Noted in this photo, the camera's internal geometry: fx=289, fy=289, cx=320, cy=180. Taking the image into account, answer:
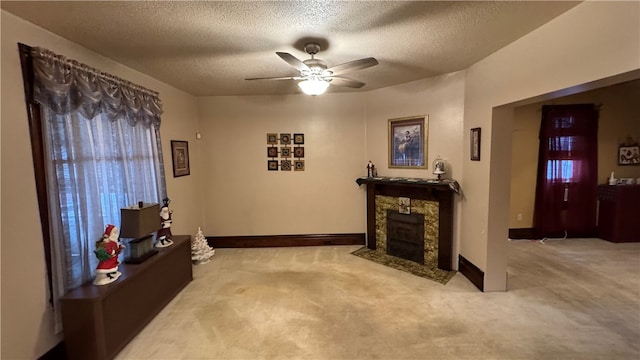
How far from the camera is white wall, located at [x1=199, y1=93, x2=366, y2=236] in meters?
4.90

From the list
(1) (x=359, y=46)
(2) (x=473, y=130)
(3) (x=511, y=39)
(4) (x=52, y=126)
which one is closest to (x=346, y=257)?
(2) (x=473, y=130)

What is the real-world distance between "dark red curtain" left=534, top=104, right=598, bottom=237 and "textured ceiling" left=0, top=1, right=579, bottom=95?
9.56 ft

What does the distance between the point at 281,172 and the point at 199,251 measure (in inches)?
70.7

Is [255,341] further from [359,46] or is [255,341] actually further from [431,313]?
[359,46]

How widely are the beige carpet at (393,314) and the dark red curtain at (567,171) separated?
1045mm

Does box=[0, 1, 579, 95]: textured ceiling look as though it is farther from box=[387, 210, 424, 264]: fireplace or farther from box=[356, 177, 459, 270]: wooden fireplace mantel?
box=[387, 210, 424, 264]: fireplace

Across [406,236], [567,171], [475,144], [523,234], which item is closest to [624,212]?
[567,171]

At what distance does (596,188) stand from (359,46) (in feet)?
17.3

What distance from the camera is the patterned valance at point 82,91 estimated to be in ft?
6.93

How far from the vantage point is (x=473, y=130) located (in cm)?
348

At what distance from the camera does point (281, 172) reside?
5.02 metres

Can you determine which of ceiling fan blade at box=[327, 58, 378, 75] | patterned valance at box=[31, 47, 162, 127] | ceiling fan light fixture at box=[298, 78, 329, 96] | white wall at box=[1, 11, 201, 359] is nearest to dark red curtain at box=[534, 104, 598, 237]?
ceiling fan blade at box=[327, 58, 378, 75]

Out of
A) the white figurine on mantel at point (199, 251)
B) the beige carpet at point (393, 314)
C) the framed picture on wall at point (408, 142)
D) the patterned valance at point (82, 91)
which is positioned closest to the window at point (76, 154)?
the patterned valance at point (82, 91)

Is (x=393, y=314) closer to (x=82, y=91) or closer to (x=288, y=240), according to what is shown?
(x=288, y=240)
